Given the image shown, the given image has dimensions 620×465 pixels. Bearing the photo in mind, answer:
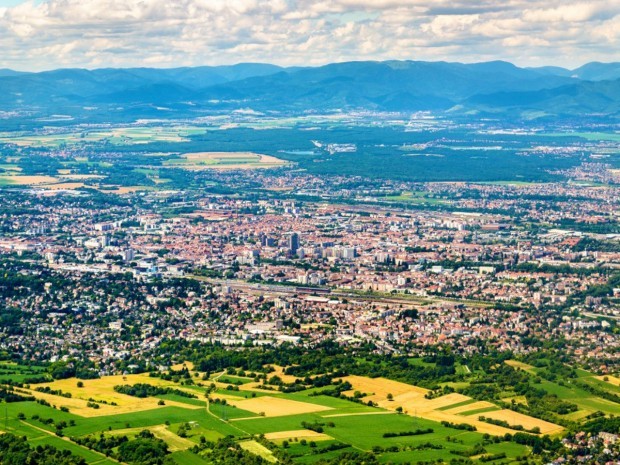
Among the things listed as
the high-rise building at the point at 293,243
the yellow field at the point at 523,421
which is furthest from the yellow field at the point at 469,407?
the high-rise building at the point at 293,243

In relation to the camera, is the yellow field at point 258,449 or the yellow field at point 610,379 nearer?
the yellow field at point 258,449

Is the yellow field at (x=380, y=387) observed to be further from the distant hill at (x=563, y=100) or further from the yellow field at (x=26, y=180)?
the distant hill at (x=563, y=100)

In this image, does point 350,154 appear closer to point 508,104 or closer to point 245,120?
point 245,120

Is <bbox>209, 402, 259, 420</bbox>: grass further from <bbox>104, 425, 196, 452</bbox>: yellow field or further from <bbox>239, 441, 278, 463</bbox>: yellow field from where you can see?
<bbox>239, 441, 278, 463</bbox>: yellow field

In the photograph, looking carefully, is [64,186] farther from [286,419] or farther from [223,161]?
[286,419]

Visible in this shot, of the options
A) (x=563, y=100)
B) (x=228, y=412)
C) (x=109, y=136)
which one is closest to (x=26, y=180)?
(x=109, y=136)

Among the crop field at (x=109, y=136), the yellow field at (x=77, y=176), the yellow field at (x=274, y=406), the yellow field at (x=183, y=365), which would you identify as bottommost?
the yellow field at (x=274, y=406)
